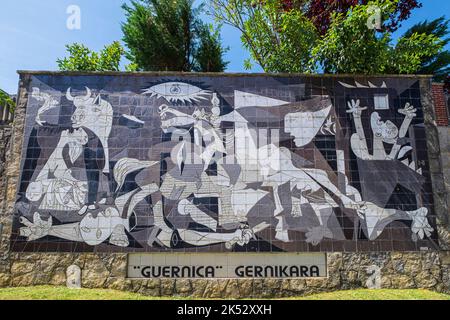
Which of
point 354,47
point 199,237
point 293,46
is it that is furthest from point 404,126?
point 199,237

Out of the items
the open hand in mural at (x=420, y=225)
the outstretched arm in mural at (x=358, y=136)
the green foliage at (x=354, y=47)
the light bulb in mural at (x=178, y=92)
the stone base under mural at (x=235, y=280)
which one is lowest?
the stone base under mural at (x=235, y=280)

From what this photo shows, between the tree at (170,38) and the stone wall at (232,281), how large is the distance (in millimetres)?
7671

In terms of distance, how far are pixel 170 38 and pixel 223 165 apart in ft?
24.6

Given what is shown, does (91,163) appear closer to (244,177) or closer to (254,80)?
(244,177)

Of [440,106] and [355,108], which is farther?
[440,106]

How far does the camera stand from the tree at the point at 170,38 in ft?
47.8

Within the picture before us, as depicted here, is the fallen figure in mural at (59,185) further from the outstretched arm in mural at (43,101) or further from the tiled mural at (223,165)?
the outstretched arm in mural at (43,101)

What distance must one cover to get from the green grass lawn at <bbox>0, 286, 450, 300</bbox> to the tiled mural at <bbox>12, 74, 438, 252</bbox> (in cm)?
88

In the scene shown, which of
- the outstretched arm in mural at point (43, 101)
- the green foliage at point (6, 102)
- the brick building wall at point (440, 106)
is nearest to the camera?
the outstretched arm in mural at point (43, 101)

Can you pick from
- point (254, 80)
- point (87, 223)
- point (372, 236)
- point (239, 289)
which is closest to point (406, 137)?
point (372, 236)

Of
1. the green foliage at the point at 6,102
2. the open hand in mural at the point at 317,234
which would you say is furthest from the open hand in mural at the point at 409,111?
the green foliage at the point at 6,102

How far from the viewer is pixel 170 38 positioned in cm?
1460

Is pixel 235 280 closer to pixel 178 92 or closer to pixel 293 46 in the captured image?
pixel 178 92

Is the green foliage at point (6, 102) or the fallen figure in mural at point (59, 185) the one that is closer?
the fallen figure in mural at point (59, 185)
